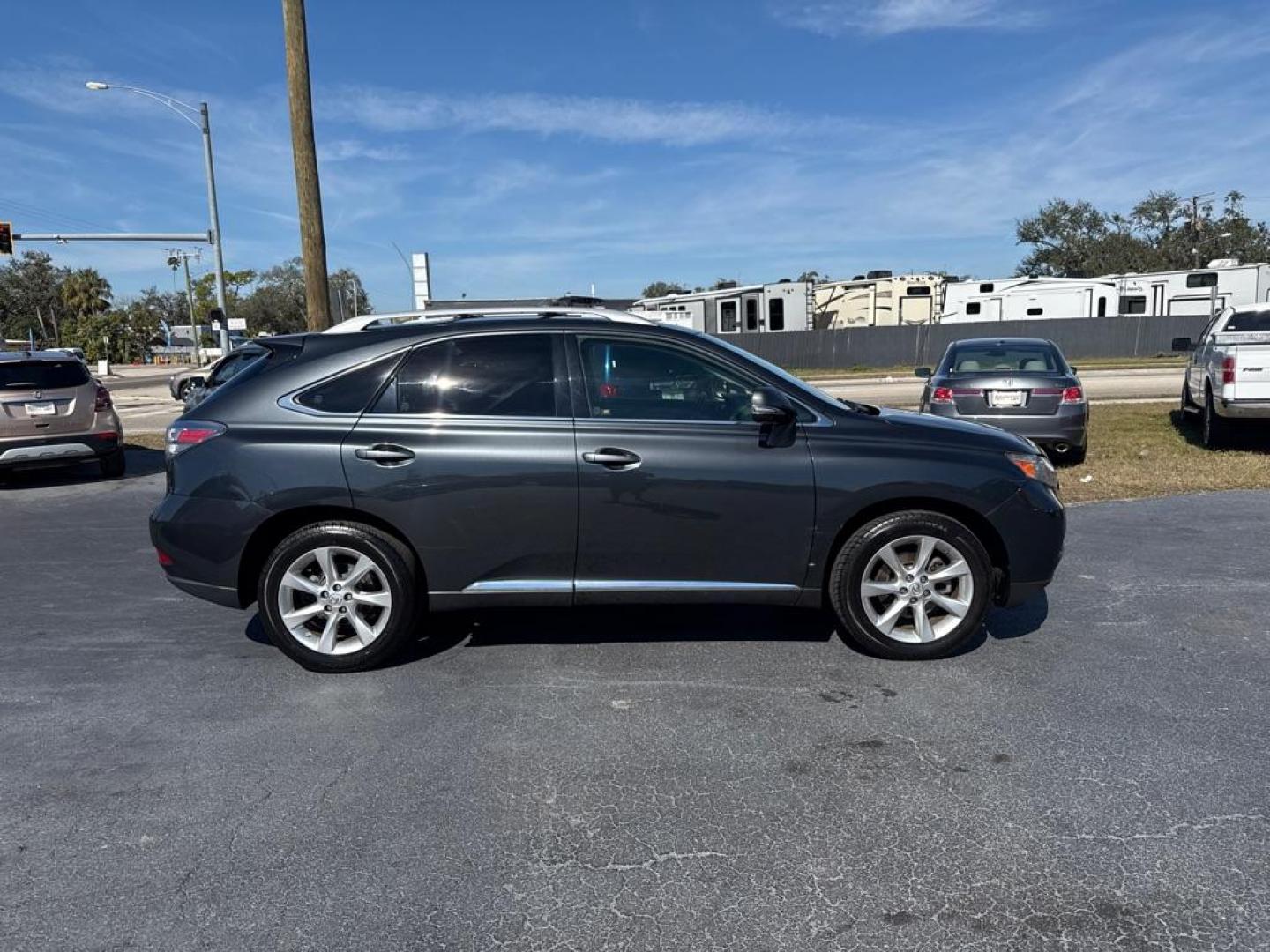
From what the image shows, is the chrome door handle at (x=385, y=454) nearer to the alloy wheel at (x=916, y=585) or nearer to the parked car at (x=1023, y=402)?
the alloy wheel at (x=916, y=585)

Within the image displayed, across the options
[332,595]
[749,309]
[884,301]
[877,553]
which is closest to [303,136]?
[332,595]

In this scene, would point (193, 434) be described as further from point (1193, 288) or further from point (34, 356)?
point (1193, 288)

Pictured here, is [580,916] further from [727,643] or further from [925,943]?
[727,643]

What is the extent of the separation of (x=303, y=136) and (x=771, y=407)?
1095 cm

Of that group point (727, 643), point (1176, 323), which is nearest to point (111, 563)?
point (727, 643)

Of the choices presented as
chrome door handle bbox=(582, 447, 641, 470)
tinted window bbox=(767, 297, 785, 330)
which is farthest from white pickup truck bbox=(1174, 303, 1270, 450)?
tinted window bbox=(767, 297, 785, 330)

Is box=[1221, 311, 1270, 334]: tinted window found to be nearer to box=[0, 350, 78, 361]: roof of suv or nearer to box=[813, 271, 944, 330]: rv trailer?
box=[0, 350, 78, 361]: roof of suv

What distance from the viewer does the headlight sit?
4.56 meters

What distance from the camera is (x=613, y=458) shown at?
4367 millimetres

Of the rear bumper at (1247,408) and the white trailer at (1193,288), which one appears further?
the white trailer at (1193,288)

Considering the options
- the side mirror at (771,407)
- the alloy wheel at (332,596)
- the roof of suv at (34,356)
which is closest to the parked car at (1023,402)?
the side mirror at (771,407)

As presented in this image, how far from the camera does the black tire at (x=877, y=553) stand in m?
4.47

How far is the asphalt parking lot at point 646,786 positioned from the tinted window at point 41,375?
21.4 feet

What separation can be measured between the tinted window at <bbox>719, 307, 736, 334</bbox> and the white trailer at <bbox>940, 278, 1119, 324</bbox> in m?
7.15
